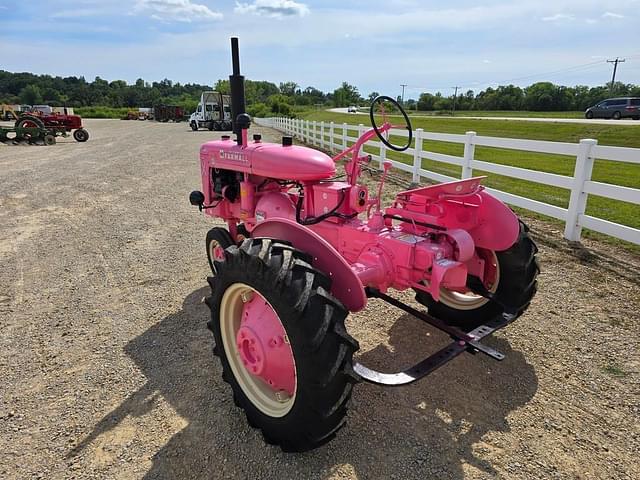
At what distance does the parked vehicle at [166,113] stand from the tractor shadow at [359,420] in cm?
5074

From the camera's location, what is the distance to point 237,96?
357 cm

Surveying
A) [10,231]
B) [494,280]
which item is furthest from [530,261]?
[10,231]

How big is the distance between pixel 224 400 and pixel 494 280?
6.27ft

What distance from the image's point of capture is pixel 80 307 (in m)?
3.74

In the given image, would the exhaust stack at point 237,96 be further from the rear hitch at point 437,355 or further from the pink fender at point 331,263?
the rear hitch at point 437,355

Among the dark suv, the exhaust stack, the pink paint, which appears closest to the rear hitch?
the pink paint

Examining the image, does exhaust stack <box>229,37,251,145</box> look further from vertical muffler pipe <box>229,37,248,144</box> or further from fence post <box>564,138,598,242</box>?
fence post <box>564,138,598,242</box>

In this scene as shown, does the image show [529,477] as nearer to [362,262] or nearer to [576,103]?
[362,262]

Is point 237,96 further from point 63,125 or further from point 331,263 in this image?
point 63,125

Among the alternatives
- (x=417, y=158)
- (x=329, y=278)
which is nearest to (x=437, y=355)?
(x=329, y=278)

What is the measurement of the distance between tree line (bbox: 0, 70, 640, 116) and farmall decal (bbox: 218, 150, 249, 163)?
37425mm

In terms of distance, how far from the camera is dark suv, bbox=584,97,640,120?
27.8 m

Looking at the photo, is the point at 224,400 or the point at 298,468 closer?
the point at 298,468

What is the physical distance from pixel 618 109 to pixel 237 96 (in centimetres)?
3272
